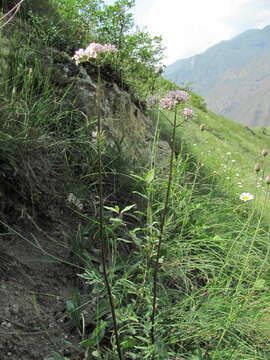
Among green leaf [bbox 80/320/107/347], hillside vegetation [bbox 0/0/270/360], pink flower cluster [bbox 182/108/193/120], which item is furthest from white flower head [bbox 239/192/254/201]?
green leaf [bbox 80/320/107/347]

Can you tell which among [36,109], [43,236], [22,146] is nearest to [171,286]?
[43,236]

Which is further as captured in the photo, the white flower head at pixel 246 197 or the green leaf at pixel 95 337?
→ the white flower head at pixel 246 197

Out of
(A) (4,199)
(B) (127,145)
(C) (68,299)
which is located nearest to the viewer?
(C) (68,299)

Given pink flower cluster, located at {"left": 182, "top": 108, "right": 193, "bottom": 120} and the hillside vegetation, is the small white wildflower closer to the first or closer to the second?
the hillside vegetation

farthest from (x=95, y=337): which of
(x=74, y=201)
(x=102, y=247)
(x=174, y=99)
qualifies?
(x=174, y=99)

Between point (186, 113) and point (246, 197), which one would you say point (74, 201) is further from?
point (246, 197)

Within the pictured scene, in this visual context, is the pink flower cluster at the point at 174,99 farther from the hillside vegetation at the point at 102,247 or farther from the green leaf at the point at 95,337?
the green leaf at the point at 95,337

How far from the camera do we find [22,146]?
1.74 m

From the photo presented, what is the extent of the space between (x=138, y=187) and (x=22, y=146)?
90cm

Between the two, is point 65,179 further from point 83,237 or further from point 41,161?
point 83,237

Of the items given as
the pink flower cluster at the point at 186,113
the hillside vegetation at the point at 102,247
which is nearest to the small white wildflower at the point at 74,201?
the hillside vegetation at the point at 102,247

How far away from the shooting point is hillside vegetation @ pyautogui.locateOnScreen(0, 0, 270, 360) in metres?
1.24

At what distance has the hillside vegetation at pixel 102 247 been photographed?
124cm

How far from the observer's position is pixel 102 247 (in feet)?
3.05
